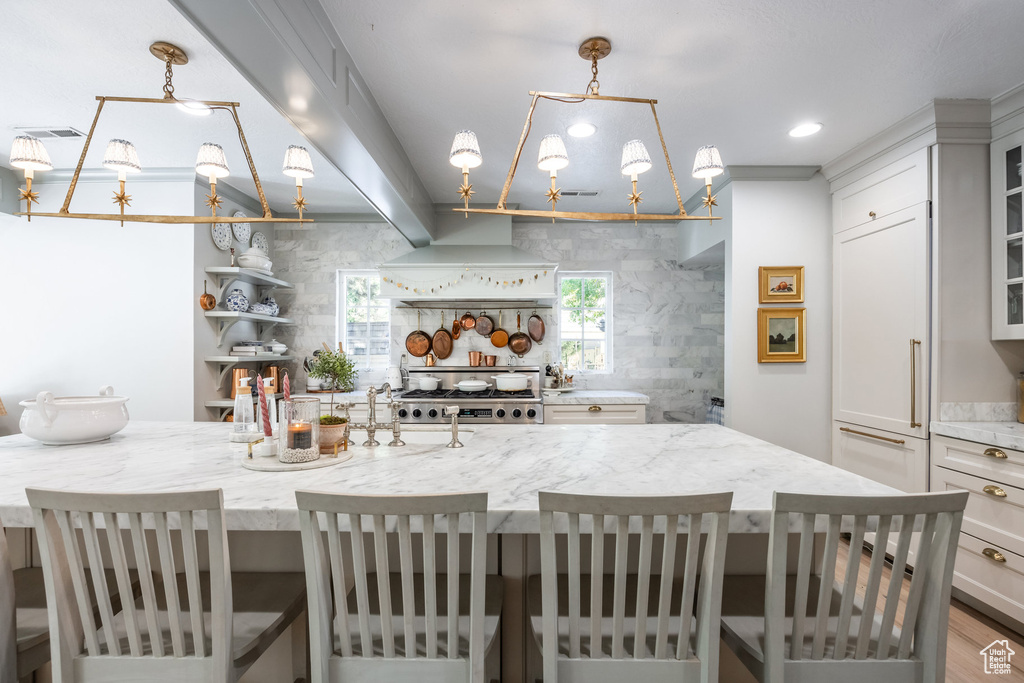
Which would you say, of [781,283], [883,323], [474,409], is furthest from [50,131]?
[883,323]

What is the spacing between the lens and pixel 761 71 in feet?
7.45

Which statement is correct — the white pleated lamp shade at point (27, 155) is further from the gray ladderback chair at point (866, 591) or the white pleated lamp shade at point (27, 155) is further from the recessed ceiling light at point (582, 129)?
the gray ladderback chair at point (866, 591)

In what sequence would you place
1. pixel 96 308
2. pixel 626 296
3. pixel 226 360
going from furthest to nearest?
pixel 626 296
pixel 226 360
pixel 96 308

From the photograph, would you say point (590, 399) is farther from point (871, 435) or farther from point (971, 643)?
point (971, 643)

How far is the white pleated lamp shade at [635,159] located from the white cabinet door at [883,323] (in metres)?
1.88

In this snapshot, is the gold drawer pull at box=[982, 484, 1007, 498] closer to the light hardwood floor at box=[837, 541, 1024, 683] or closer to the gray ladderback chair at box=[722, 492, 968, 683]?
the light hardwood floor at box=[837, 541, 1024, 683]

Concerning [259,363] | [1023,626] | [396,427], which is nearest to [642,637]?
[396,427]

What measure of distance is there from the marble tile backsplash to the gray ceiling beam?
5.85 feet

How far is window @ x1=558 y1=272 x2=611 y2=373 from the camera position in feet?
15.5

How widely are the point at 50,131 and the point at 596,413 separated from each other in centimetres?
393

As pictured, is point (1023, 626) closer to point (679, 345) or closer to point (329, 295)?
point (679, 345)

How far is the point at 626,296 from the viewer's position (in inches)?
184

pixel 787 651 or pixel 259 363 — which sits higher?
pixel 259 363

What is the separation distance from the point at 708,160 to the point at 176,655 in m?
2.17
